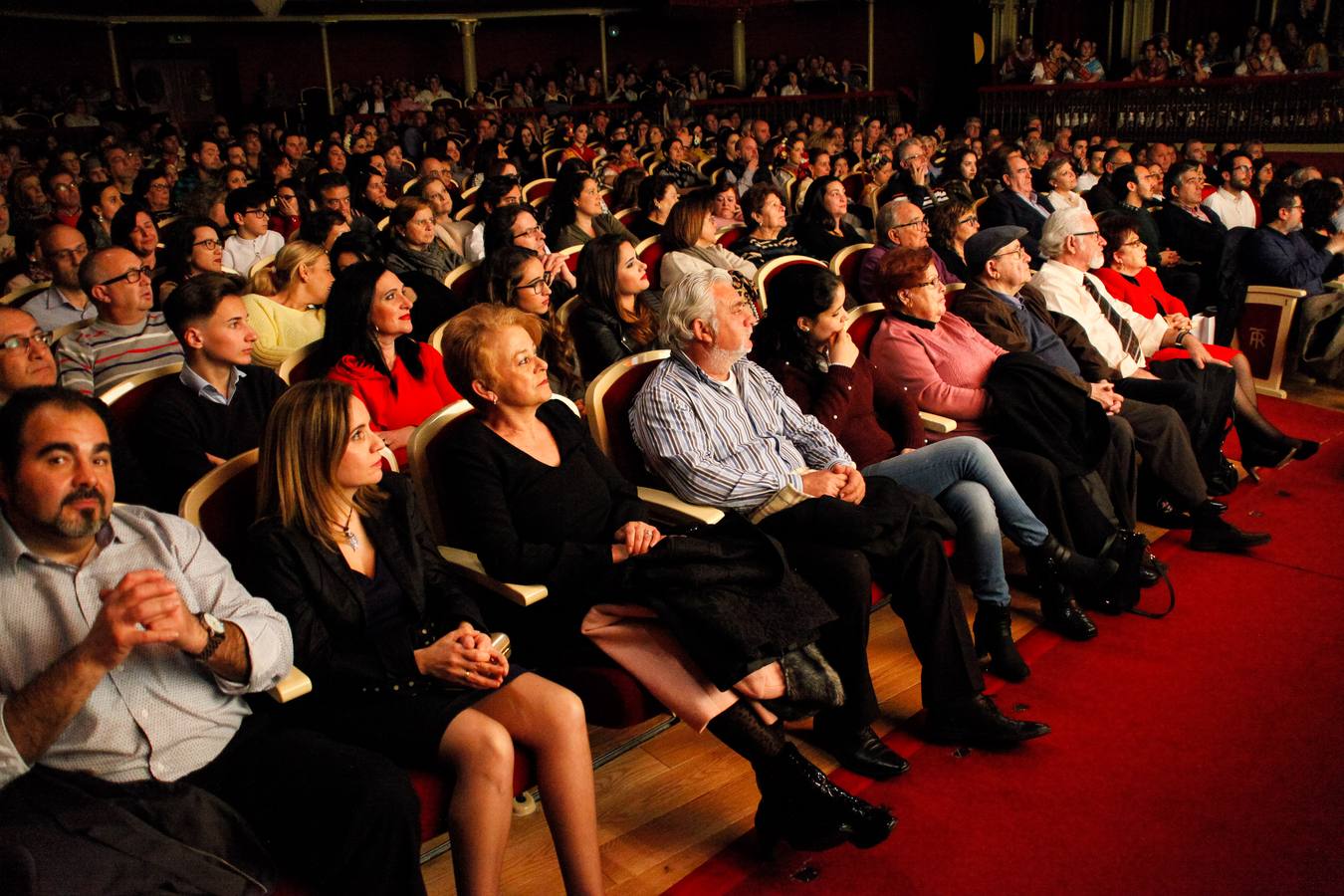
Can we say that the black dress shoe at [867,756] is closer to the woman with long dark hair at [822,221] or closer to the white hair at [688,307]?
the white hair at [688,307]

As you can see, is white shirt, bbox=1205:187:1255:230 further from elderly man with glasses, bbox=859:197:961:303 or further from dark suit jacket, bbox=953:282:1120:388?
dark suit jacket, bbox=953:282:1120:388

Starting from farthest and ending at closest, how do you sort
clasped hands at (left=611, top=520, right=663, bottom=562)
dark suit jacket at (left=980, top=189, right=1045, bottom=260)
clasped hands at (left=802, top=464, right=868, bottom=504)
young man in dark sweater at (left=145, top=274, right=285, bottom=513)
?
dark suit jacket at (left=980, top=189, right=1045, bottom=260) → clasped hands at (left=802, top=464, right=868, bottom=504) → young man in dark sweater at (left=145, top=274, right=285, bottom=513) → clasped hands at (left=611, top=520, right=663, bottom=562)

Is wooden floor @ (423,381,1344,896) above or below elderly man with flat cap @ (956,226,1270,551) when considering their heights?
below

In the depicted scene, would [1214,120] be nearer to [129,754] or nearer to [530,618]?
[530,618]

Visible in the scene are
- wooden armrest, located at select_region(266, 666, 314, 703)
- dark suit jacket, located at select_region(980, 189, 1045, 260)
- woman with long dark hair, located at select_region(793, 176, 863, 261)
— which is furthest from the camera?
dark suit jacket, located at select_region(980, 189, 1045, 260)

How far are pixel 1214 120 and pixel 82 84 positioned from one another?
43.4 feet

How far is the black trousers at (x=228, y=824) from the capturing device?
1362 mm

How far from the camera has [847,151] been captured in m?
8.87

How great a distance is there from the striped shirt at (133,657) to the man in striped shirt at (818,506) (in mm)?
1037

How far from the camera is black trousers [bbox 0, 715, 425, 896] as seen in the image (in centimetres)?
136

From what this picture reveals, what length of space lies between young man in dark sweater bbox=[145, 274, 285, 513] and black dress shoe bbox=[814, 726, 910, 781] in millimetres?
1423

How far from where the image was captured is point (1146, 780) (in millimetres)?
2195

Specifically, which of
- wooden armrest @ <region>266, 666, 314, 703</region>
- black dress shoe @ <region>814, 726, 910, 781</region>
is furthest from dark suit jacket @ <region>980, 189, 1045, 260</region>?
wooden armrest @ <region>266, 666, 314, 703</region>

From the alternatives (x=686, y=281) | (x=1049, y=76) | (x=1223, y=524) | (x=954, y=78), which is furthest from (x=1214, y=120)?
(x=686, y=281)
